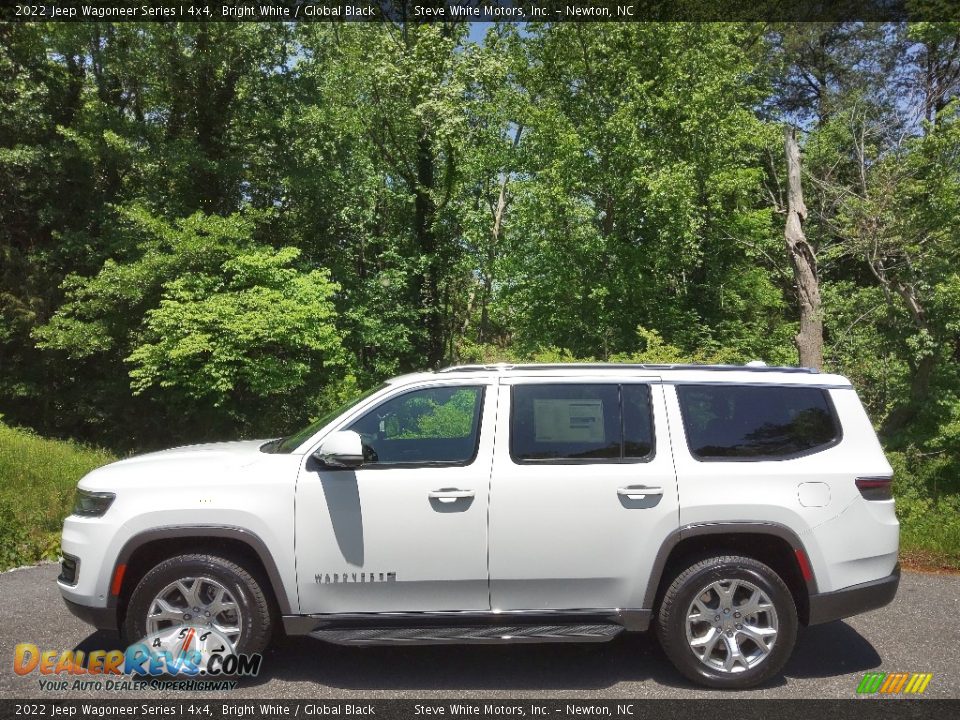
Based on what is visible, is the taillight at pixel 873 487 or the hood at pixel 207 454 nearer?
the taillight at pixel 873 487

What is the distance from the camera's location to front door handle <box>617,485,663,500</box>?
4.96m

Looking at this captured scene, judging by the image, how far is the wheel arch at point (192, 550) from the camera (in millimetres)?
4883

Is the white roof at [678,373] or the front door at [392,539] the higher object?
the white roof at [678,373]

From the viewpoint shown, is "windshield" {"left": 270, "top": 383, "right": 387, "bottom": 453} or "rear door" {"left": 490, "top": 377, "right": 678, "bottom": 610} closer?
"rear door" {"left": 490, "top": 377, "right": 678, "bottom": 610}

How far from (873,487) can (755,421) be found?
31.3 inches

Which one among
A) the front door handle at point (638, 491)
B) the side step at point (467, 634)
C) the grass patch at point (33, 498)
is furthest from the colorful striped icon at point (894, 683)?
the grass patch at point (33, 498)

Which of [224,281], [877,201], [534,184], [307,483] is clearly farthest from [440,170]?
[307,483]

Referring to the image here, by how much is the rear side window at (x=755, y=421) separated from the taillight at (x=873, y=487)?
0.30 m

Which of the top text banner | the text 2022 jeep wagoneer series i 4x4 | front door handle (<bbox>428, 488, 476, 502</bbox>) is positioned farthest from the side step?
the top text banner

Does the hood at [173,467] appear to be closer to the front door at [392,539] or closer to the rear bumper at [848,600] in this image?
the front door at [392,539]

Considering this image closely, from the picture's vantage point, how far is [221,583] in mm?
4898

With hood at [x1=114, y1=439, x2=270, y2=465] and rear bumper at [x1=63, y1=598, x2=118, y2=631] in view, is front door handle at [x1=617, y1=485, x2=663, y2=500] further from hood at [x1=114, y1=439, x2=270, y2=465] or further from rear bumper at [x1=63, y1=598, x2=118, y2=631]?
rear bumper at [x1=63, y1=598, x2=118, y2=631]

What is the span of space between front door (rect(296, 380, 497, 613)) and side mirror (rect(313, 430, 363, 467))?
0.34 feet

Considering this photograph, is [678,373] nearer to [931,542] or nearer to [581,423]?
[581,423]
